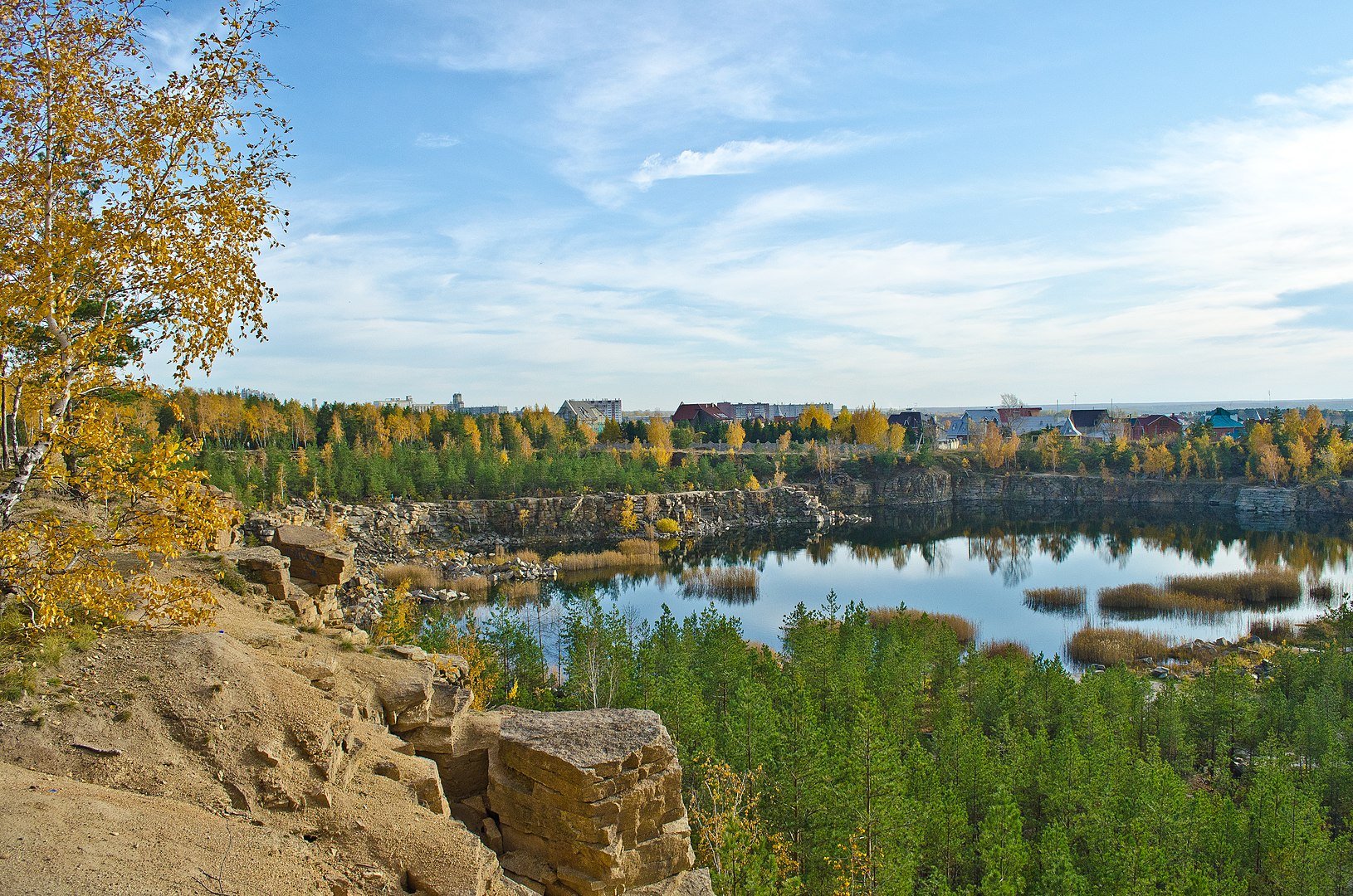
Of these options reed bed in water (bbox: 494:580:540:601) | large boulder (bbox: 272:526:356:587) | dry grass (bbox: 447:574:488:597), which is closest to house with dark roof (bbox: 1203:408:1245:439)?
reed bed in water (bbox: 494:580:540:601)

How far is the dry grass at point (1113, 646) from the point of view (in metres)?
28.1

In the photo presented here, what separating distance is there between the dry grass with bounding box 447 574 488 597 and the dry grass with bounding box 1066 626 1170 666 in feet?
84.0

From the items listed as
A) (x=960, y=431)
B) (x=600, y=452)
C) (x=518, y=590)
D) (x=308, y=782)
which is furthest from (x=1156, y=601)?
(x=960, y=431)

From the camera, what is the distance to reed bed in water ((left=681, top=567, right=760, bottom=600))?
40.4 metres

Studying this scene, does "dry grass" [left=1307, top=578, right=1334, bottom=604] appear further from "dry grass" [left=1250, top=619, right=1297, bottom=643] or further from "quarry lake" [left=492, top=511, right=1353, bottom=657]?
"dry grass" [left=1250, top=619, right=1297, bottom=643]

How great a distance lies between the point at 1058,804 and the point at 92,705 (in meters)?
14.6

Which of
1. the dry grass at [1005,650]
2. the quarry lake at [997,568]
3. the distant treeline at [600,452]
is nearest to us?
the dry grass at [1005,650]

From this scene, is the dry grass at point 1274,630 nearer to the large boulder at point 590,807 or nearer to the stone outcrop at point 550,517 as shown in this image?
the large boulder at point 590,807

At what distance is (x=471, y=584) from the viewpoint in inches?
1617

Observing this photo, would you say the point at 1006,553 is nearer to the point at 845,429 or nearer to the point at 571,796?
the point at 845,429

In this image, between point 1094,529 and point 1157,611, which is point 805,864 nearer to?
point 1157,611

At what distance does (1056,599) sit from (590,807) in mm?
34192

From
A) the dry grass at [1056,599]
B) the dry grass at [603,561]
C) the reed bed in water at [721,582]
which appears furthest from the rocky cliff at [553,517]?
the dry grass at [1056,599]

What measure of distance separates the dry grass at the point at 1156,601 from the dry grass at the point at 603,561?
2389cm
